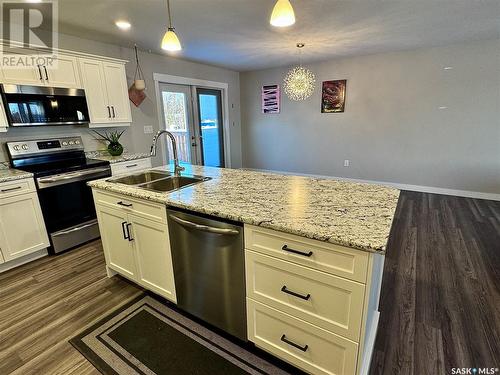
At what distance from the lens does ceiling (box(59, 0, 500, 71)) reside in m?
2.42

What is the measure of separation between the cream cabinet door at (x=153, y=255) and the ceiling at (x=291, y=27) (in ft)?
6.55

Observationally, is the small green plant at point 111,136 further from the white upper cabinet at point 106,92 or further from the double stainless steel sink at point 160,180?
the double stainless steel sink at point 160,180

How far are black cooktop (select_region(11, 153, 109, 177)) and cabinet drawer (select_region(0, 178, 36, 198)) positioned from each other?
0.11 meters

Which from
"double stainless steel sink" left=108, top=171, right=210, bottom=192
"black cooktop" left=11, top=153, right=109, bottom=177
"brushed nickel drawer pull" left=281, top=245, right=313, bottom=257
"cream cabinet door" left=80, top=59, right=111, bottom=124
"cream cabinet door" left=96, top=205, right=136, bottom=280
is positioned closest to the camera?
"brushed nickel drawer pull" left=281, top=245, right=313, bottom=257

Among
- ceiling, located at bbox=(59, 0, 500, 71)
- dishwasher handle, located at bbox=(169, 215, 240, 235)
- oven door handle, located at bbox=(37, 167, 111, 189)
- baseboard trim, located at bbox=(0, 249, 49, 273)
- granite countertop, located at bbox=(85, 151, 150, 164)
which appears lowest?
baseboard trim, located at bbox=(0, 249, 49, 273)

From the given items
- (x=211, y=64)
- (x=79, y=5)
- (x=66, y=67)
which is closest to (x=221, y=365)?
(x=79, y=5)

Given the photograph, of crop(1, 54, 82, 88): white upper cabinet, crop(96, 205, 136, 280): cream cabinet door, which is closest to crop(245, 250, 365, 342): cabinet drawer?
crop(96, 205, 136, 280): cream cabinet door

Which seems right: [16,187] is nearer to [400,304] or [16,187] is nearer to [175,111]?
[175,111]

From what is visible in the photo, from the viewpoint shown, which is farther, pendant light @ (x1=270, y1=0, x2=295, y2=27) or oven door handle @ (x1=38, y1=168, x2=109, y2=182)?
oven door handle @ (x1=38, y1=168, x2=109, y2=182)

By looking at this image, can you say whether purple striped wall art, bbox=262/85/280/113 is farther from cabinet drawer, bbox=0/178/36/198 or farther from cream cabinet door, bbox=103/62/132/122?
cabinet drawer, bbox=0/178/36/198

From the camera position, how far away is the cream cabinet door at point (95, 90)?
308cm

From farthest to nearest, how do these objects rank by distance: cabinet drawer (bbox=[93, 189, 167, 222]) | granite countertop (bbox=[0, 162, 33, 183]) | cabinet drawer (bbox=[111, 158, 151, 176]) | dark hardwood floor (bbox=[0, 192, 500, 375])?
cabinet drawer (bbox=[111, 158, 151, 176]) < granite countertop (bbox=[0, 162, 33, 183]) < cabinet drawer (bbox=[93, 189, 167, 222]) < dark hardwood floor (bbox=[0, 192, 500, 375])

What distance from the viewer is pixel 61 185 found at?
106 inches

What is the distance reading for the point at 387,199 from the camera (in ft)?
5.00
